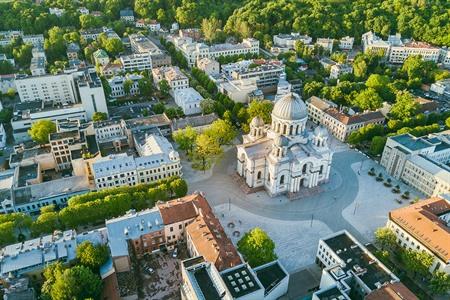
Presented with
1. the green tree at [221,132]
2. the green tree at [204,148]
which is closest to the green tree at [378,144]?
the green tree at [221,132]

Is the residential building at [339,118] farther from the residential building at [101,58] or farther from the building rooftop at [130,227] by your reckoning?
the residential building at [101,58]

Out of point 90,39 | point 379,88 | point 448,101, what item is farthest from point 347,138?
point 90,39

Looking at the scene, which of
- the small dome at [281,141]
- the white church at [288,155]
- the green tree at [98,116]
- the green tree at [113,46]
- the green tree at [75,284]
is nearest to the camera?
the green tree at [75,284]

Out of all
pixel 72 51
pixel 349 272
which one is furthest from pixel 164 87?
pixel 349 272

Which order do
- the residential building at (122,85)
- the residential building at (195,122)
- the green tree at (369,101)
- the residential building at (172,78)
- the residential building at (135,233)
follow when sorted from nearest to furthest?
the residential building at (135,233) → the residential building at (195,122) → the green tree at (369,101) → the residential building at (172,78) → the residential building at (122,85)

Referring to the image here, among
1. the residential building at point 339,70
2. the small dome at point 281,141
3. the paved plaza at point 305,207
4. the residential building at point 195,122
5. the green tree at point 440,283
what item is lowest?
the paved plaza at point 305,207

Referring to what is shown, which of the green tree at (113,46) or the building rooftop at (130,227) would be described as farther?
the green tree at (113,46)

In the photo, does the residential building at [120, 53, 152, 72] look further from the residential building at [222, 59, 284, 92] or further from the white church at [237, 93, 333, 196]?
the white church at [237, 93, 333, 196]

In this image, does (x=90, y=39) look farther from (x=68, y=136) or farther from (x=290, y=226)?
(x=290, y=226)
